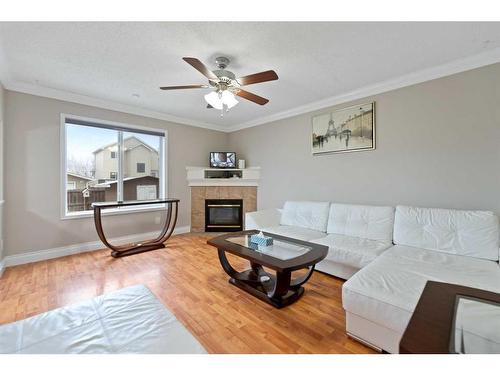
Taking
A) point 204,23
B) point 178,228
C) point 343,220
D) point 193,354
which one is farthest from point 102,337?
point 178,228

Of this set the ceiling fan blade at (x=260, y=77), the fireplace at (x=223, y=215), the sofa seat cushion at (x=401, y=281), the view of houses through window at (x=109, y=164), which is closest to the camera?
the sofa seat cushion at (x=401, y=281)

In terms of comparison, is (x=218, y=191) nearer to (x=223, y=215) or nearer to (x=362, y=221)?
(x=223, y=215)

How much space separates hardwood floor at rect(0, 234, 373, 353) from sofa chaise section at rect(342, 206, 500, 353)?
241mm

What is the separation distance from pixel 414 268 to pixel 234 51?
2.57 metres

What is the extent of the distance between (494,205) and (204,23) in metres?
3.32

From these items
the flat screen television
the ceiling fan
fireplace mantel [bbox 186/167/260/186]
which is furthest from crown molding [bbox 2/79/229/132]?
the ceiling fan

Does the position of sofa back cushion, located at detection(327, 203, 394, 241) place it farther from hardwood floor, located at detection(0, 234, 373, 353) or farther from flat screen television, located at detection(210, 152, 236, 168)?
flat screen television, located at detection(210, 152, 236, 168)

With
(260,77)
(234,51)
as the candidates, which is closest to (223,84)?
(234,51)

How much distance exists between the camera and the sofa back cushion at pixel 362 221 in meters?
2.74

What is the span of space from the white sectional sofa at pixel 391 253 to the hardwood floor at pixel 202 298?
0.87ft

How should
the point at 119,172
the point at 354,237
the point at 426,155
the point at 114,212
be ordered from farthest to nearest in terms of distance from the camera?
the point at 119,172, the point at 114,212, the point at 354,237, the point at 426,155

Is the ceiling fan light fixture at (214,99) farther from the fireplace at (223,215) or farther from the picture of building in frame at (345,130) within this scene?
the fireplace at (223,215)

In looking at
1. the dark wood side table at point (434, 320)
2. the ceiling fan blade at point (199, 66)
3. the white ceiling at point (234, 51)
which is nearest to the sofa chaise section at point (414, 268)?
the dark wood side table at point (434, 320)

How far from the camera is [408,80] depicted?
2.76m
